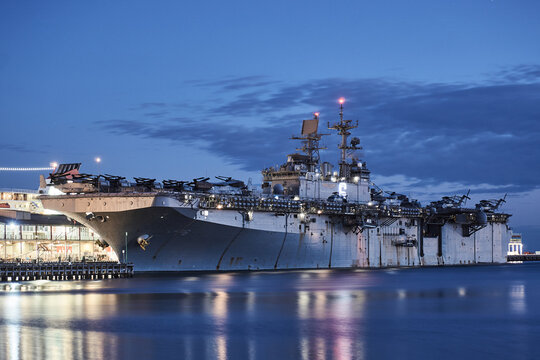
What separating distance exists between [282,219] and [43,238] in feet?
60.8

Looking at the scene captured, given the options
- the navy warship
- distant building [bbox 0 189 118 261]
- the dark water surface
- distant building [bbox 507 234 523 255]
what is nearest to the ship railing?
the navy warship

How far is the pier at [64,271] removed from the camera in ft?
137

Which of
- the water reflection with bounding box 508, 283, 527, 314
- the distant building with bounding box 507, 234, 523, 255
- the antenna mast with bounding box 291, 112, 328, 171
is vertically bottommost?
the distant building with bounding box 507, 234, 523, 255

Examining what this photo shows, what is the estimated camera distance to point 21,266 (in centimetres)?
4206

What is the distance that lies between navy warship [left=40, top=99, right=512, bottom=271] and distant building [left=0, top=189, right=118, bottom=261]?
3.27 m

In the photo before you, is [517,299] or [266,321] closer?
[266,321]

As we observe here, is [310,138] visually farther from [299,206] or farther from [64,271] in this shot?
[64,271]

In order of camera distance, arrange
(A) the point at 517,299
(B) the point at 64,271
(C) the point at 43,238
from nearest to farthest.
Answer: (A) the point at 517,299 < (B) the point at 64,271 < (C) the point at 43,238

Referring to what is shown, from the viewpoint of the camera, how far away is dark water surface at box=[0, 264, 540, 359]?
18.5m

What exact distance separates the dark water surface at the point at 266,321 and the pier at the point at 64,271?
3.84 metres

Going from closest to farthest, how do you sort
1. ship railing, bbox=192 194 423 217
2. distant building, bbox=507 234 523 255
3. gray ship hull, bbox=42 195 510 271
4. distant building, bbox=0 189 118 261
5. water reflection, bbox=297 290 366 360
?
water reflection, bbox=297 290 366 360
gray ship hull, bbox=42 195 510 271
ship railing, bbox=192 194 423 217
distant building, bbox=0 189 118 261
distant building, bbox=507 234 523 255

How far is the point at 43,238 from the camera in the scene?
55531 mm

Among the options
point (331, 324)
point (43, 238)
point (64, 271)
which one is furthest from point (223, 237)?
point (331, 324)

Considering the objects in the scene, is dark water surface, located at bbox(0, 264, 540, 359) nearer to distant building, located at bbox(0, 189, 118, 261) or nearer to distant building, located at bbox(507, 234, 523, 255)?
distant building, located at bbox(0, 189, 118, 261)
